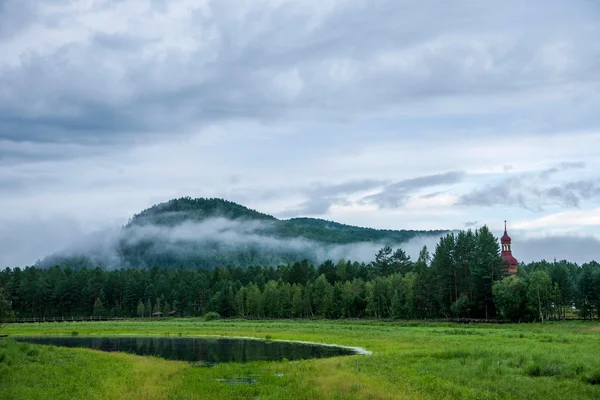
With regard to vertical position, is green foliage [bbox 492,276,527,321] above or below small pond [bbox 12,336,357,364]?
above

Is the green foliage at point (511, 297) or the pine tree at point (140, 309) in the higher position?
the green foliage at point (511, 297)

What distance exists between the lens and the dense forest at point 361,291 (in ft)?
336

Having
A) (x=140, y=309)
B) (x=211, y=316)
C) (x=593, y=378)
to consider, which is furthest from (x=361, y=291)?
(x=593, y=378)

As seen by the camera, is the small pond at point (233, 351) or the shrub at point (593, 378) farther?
the small pond at point (233, 351)

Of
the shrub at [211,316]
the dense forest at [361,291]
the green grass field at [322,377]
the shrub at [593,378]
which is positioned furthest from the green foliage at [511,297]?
the shrub at [211,316]

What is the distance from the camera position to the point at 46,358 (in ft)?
155

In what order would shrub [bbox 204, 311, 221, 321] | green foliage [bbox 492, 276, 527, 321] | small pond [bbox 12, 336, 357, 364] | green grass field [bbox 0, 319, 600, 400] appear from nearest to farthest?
green grass field [bbox 0, 319, 600, 400] → small pond [bbox 12, 336, 357, 364] → green foliage [bbox 492, 276, 527, 321] → shrub [bbox 204, 311, 221, 321]

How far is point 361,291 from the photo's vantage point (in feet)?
444

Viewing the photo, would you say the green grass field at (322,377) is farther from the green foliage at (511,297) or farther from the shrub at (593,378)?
the green foliage at (511,297)

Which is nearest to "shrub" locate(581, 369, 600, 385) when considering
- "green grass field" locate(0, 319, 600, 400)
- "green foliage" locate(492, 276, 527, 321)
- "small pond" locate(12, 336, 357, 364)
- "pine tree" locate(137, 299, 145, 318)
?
"green grass field" locate(0, 319, 600, 400)

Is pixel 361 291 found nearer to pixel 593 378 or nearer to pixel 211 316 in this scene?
pixel 211 316

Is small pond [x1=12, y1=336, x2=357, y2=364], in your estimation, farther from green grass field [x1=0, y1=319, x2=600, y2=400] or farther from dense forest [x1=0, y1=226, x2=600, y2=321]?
dense forest [x1=0, y1=226, x2=600, y2=321]

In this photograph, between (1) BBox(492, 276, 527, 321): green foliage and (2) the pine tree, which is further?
(2) the pine tree

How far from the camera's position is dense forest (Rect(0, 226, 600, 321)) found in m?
102
